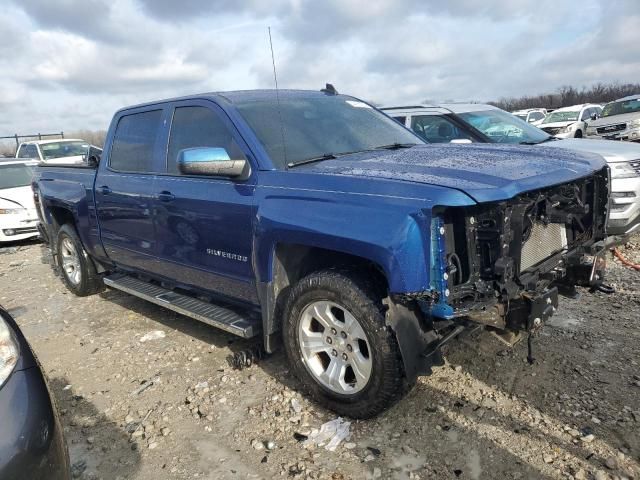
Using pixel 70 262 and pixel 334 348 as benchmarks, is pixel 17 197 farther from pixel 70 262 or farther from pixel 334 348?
pixel 334 348

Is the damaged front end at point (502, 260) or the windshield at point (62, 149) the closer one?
the damaged front end at point (502, 260)

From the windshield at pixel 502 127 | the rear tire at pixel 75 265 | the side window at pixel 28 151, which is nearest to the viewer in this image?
the rear tire at pixel 75 265

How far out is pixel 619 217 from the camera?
19.2ft

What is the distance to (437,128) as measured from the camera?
7.12 meters

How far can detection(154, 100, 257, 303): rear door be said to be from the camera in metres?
3.40

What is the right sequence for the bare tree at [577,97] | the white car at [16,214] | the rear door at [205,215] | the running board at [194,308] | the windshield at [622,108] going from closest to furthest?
the rear door at [205,215] < the running board at [194,308] < the white car at [16,214] < the windshield at [622,108] < the bare tree at [577,97]

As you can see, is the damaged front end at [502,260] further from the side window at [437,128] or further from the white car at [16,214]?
the white car at [16,214]

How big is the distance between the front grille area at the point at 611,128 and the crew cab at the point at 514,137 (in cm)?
769

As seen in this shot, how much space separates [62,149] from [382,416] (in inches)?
590

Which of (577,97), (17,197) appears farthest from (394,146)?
(577,97)

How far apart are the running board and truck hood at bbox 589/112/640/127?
1324cm

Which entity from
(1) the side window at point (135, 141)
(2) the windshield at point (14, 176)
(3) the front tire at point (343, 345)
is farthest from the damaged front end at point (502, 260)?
(2) the windshield at point (14, 176)

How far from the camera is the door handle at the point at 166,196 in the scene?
388 cm

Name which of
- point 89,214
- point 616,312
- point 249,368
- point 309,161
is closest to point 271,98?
point 309,161
